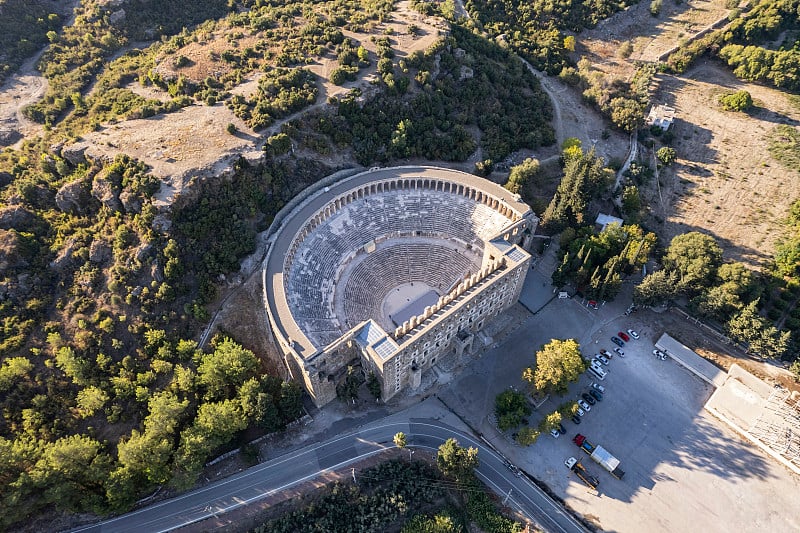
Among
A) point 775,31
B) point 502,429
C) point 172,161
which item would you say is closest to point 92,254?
point 172,161

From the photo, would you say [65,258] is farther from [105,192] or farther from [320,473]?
[320,473]

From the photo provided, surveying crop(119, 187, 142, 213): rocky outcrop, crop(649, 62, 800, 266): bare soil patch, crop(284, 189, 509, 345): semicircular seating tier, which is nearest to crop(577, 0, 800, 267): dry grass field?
crop(649, 62, 800, 266): bare soil patch

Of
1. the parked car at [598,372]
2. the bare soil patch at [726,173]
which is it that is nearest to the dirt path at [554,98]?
the bare soil patch at [726,173]

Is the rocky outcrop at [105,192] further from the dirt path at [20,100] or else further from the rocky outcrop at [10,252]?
the dirt path at [20,100]

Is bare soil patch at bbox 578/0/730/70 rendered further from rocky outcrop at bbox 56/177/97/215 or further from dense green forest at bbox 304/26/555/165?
rocky outcrop at bbox 56/177/97/215

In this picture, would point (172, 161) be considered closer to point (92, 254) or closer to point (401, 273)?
point (92, 254)

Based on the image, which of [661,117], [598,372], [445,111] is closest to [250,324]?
[598,372]
